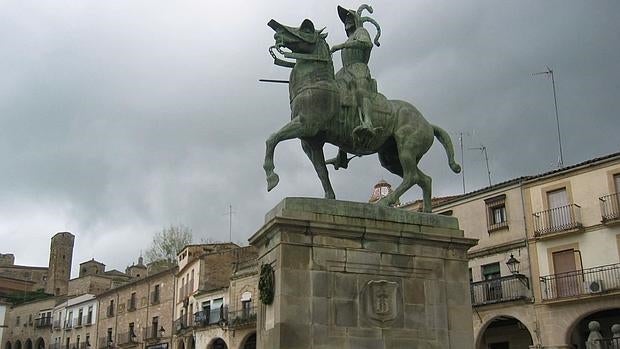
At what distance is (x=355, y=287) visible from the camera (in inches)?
415

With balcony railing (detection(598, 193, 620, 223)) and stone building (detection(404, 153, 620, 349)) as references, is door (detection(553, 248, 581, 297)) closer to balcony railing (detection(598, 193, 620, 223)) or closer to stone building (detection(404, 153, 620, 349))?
stone building (detection(404, 153, 620, 349))

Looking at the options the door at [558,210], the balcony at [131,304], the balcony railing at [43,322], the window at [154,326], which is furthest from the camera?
the balcony railing at [43,322]

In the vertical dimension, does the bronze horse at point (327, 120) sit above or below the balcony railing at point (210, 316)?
below

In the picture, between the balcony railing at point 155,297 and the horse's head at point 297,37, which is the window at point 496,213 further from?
the balcony railing at point 155,297

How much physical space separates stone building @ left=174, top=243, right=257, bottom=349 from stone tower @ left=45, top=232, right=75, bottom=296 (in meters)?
57.6

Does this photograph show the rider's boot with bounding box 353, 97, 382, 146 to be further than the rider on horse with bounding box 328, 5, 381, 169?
No

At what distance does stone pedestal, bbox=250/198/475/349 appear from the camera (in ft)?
33.4

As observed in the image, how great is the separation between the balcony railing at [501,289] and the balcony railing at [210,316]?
18.2 meters

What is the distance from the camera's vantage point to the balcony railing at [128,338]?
61716mm

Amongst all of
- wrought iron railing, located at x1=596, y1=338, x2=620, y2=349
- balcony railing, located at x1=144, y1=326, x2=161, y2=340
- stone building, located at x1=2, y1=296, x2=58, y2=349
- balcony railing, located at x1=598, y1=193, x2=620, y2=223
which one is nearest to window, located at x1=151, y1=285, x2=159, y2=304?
balcony railing, located at x1=144, y1=326, x2=161, y2=340

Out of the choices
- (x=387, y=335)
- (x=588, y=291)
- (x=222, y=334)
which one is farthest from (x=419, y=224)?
(x=222, y=334)

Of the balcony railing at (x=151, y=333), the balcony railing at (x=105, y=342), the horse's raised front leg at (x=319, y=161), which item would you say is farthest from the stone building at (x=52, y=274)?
the horse's raised front leg at (x=319, y=161)

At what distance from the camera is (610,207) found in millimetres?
32031

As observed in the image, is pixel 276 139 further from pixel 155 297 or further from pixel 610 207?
pixel 155 297
